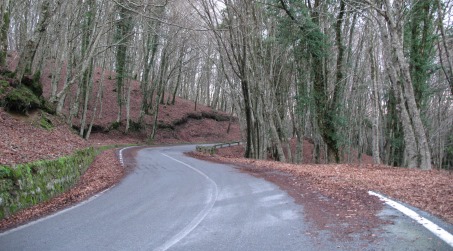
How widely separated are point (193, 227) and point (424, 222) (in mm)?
3702

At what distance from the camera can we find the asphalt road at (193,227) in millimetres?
5234

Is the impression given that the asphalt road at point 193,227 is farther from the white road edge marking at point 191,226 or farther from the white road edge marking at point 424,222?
the white road edge marking at point 424,222

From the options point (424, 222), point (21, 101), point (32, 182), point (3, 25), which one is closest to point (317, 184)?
point (424, 222)

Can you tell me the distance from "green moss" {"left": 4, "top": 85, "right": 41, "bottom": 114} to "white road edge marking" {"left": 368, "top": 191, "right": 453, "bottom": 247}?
14.0 metres

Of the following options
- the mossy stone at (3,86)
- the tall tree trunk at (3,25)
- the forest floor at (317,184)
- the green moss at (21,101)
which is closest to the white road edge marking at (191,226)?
the forest floor at (317,184)

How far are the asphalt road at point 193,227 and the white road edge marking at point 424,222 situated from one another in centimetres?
11

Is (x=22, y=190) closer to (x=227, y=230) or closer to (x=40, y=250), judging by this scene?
(x=40, y=250)

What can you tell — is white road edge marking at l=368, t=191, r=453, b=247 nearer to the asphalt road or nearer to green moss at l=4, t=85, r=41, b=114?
the asphalt road

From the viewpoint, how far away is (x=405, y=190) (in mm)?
8867

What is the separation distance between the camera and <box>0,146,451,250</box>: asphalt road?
523 centimetres

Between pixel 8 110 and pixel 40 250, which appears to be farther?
pixel 8 110

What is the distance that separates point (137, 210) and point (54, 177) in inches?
131

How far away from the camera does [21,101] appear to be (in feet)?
50.7

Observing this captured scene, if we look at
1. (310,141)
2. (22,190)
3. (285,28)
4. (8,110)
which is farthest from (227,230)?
(310,141)
